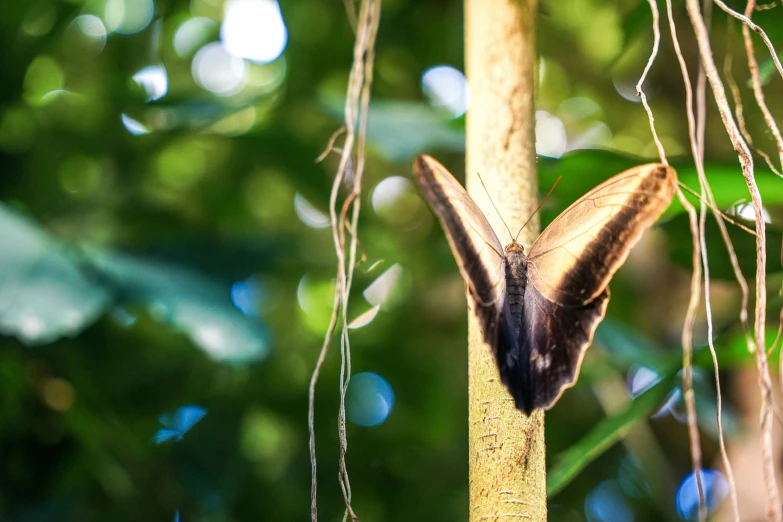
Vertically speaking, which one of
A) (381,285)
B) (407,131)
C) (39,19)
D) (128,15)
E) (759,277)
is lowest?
(759,277)

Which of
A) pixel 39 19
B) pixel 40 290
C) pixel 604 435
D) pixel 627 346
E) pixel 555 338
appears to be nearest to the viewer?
pixel 555 338

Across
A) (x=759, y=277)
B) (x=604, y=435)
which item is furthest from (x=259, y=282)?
(x=759, y=277)

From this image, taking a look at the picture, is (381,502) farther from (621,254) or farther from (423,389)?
(621,254)

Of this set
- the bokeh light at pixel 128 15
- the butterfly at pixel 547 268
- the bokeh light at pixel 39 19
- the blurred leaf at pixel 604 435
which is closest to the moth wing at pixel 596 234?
the butterfly at pixel 547 268

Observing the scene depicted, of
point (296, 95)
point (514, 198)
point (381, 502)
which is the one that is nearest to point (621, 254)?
point (514, 198)

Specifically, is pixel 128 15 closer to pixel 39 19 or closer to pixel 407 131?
pixel 39 19

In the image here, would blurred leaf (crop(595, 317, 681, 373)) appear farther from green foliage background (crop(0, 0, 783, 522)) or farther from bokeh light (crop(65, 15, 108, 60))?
bokeh light (crop(65, 15, 108, 60))
